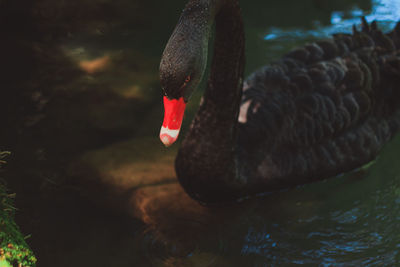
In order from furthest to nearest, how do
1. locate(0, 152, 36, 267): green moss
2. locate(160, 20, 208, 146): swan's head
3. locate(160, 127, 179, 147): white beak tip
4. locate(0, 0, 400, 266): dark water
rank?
1. locate(0, 0, 400, 266): dark water
2. locate(160, 127, 179, 147): white beak tip
3. locate(160, 20, 208, 146): swan's head
4. locate(0, 152, 36, 267): green moss

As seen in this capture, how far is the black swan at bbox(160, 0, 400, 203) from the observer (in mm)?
2059

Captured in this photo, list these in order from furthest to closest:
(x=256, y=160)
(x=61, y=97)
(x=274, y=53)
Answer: (x=274, y=53)
(x=61, y=97)
(x=256, y=160)

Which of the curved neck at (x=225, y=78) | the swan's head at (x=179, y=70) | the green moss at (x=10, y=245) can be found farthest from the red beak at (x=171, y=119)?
the green moss at (x=10, y=245)

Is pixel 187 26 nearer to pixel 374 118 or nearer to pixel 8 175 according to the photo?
pixel 8 175

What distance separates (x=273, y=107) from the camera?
9.89 feet

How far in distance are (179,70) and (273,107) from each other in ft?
4.06

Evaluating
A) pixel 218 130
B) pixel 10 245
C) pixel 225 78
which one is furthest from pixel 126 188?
pixel 10 245

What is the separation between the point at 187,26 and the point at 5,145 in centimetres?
179

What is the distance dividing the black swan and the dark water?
19 cm

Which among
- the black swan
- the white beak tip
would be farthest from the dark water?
the white beak tip

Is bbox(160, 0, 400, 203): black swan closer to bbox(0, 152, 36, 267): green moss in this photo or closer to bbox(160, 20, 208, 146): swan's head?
bbox(160, 20, 208, 146): swan's head

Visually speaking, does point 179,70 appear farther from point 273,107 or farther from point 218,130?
point 273,107

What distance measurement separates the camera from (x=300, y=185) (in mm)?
3123

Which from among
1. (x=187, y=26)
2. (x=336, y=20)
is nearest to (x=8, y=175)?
(x=187, y=26)
